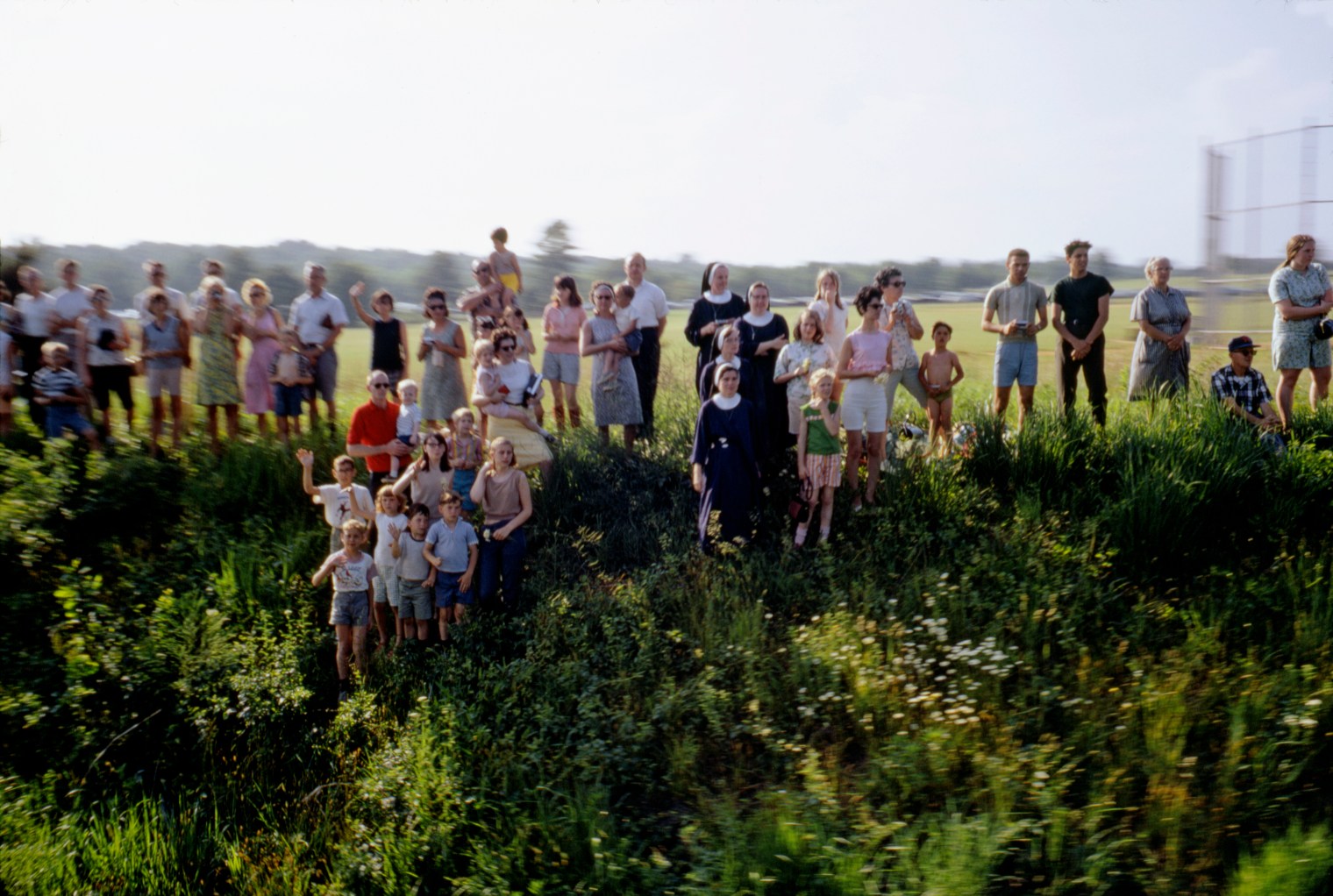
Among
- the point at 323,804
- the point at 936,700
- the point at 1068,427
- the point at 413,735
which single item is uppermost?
the point at 1068,427

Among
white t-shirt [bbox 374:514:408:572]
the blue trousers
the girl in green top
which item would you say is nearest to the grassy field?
the girl in green top

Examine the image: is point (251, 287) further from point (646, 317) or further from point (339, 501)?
point (646, 317)

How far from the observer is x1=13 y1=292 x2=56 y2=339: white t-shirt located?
38.4ft

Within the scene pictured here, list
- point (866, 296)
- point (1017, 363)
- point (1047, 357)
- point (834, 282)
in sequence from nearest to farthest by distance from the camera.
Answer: point (866, 296), point (834, 282), point (1017, 363), point (1047, 357)

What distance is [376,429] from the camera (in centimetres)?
986

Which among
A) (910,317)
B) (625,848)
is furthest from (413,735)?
(910,317)

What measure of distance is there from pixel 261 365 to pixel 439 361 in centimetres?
210

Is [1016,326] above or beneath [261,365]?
above

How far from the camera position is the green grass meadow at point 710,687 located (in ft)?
21.9

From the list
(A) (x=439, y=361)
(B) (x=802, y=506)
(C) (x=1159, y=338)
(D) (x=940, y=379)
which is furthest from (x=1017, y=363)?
(A) (x=439, y=361)

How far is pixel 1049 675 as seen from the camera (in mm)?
7895

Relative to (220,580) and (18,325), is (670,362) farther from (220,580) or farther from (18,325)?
(18,325)

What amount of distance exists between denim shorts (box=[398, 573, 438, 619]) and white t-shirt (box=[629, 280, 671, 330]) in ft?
11.1

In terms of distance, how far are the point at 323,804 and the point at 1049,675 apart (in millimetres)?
5926
